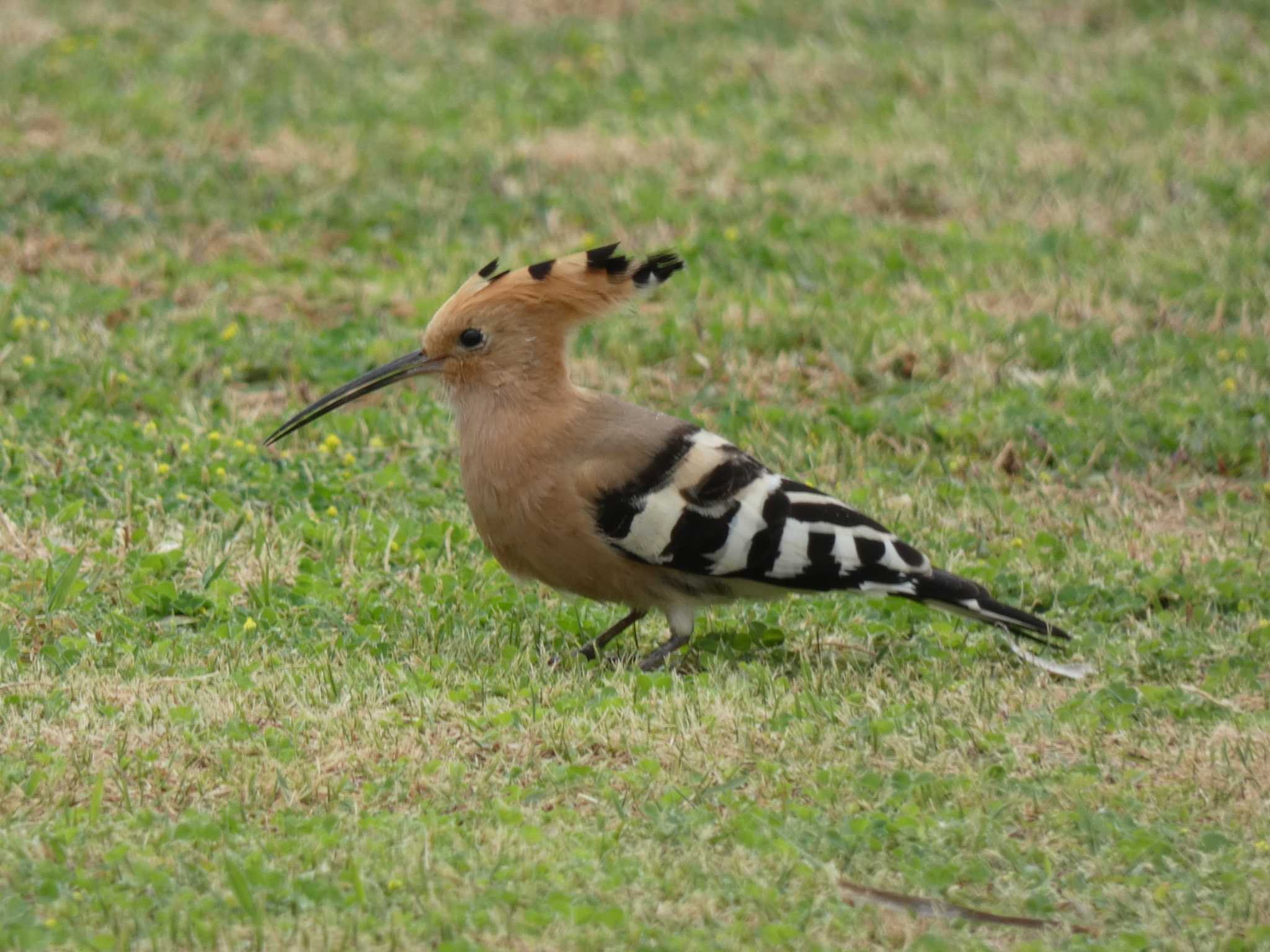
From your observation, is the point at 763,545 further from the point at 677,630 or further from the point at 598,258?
the point at 598,258

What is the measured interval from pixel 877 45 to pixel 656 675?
7.26 m

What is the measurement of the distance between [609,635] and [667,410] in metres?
1.90

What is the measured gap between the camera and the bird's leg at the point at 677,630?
15.8 ft

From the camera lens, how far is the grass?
3.50m

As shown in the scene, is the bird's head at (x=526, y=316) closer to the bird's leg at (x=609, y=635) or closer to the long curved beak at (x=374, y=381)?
the long curved beak at (x=374, y=381)

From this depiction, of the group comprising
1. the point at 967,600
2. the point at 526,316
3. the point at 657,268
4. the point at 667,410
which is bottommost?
the point at 667,410

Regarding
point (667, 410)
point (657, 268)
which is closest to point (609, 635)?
point (657, 268)

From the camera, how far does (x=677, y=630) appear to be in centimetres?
484

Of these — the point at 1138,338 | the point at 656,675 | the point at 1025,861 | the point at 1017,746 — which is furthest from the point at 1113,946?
the point at 1138,338

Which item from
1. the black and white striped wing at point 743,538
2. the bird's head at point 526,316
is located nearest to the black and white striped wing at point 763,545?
the black and white striped wing at point 743,538

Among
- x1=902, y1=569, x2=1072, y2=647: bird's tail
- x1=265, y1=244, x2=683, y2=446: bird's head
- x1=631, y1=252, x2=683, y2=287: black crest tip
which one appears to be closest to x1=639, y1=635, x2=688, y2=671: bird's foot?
x1=902, y1=569, x2=1072, y2=647: bird's tail

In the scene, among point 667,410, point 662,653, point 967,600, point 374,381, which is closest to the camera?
point 967,600

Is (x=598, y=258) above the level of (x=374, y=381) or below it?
above

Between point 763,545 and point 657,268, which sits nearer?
point 763,545
